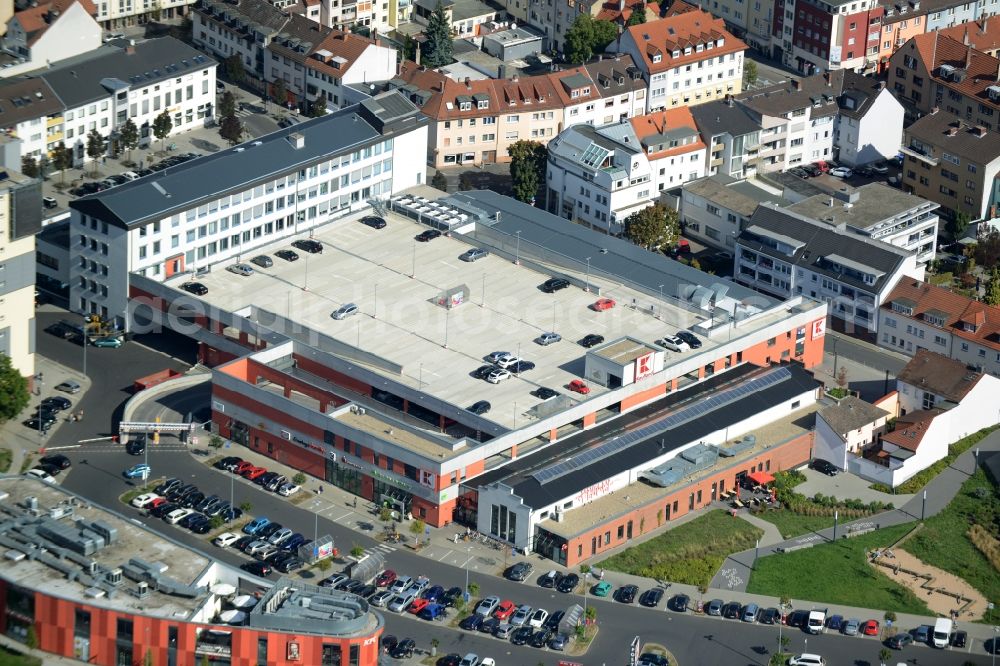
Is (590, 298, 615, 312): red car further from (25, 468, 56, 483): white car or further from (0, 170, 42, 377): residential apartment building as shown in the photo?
(25, 468, 56, 483): white car

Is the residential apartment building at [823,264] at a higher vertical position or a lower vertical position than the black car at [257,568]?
higher

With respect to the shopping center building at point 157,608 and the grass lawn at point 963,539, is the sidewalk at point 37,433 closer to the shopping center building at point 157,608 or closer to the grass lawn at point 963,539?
the shopping center building at point 157,608

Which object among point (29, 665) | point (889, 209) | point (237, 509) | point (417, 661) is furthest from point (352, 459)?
point (889, 209)

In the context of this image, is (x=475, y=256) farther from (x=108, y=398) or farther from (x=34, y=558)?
(x=34, y=558)

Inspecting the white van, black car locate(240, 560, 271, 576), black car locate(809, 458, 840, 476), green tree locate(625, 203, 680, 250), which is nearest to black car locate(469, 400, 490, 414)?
black car locate(240, 560, 271, 576)

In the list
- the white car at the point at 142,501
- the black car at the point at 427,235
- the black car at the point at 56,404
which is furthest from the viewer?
the black car at the point at 427,235

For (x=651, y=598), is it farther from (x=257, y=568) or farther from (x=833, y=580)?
(x=257, y=568)

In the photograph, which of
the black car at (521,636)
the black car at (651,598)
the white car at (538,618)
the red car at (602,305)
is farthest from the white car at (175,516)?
the red car at (602,305)
